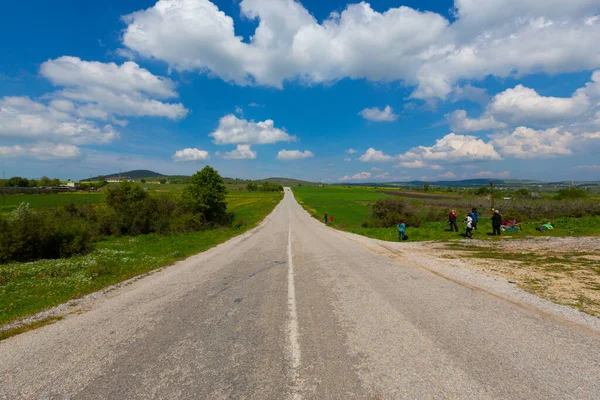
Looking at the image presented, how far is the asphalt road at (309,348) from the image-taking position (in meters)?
3.55

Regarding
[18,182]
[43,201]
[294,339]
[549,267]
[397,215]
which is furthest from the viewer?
[18,182]

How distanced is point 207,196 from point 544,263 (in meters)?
31.1

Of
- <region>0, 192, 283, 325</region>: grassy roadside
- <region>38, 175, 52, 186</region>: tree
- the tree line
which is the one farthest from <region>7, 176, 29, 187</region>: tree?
<region>0, 192, 283, 325</region>: grassy roadside

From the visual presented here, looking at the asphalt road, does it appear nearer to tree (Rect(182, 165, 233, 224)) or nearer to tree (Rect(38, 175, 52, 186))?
tree (Rect(182, 165, 233, 224))

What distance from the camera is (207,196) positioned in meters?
33.9

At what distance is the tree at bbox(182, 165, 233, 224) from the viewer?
33.0 metres

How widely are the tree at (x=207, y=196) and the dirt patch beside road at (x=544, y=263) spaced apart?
2580 centimetres

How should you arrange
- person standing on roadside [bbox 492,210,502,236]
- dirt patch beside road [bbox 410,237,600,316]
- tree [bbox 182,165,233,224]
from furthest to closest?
tree [bbox 182,165,233,224], person standing on roadside [bbox 492,210,502,236], dirt patch beside road [bbox 410,237,600,316]

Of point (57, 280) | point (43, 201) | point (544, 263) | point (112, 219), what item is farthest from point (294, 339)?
point (43, 201)

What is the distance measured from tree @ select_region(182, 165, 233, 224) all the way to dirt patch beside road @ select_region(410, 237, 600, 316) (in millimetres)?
25802

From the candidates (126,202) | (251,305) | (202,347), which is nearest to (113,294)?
(251,305)

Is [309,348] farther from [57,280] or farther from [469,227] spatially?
[469,227]

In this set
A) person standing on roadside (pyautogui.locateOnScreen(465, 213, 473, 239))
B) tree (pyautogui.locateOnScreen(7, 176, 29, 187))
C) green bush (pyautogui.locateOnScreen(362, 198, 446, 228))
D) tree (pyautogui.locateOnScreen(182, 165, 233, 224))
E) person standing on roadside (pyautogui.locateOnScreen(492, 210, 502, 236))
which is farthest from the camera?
tree (pyautogui.locateOnScreen(7, 176, 29, 187))

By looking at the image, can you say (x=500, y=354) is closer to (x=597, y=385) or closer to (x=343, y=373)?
(x=597, y=385)
